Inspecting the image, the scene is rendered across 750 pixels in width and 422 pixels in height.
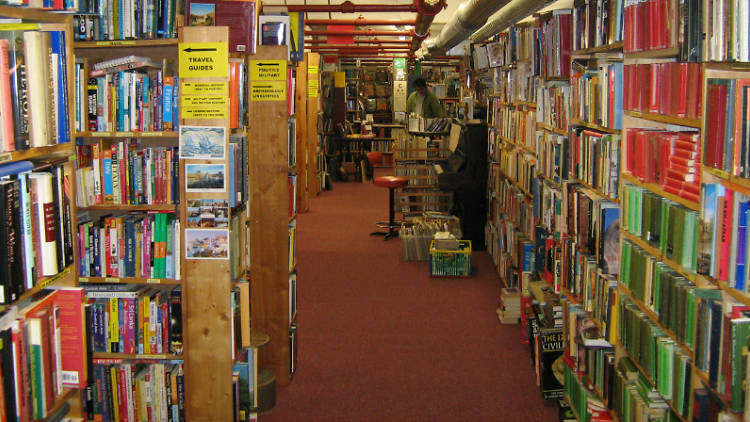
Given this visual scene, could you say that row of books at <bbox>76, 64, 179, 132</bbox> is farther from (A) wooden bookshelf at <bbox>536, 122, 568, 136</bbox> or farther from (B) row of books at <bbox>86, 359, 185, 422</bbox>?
(A) wooden bookshelf at <bbox>536, 122, 568, 136</bbox>

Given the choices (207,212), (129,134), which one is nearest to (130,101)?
(129,134)

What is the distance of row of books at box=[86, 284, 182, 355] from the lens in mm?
3467

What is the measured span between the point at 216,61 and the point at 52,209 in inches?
53.7

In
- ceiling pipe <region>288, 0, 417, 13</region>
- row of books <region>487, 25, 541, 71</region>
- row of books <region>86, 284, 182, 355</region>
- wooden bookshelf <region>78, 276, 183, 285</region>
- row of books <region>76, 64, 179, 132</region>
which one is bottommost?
row of books <region>86, 284, 182, 355</region>

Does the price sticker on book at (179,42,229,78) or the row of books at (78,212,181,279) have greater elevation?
the price sticker on book at (179,42,229,78)

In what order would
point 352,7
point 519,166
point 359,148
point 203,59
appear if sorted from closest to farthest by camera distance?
1. point 203,59
2. point 519,166
3. point 352,7
4. point 359,148

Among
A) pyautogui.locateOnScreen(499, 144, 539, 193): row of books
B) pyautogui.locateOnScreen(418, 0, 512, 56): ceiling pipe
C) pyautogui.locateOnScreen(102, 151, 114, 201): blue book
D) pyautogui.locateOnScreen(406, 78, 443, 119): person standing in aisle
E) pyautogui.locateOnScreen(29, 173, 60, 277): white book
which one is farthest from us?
pyautogui.locateOnScreen(406, 78, 443, 119): person standing in aisle

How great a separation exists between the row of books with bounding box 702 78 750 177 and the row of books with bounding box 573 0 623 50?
134cm

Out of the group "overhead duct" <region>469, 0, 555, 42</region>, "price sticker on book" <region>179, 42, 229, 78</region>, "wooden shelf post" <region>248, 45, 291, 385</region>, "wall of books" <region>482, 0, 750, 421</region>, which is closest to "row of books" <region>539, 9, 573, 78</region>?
"wall of books" <region>482, 0, 750, 421</region>

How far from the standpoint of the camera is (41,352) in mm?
1944

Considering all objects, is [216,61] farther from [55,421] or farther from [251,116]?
[55,421]

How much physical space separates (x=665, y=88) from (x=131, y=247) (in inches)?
94.0

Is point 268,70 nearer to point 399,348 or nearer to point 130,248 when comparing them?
point 130,248

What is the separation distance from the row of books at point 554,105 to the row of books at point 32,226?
3244mm
